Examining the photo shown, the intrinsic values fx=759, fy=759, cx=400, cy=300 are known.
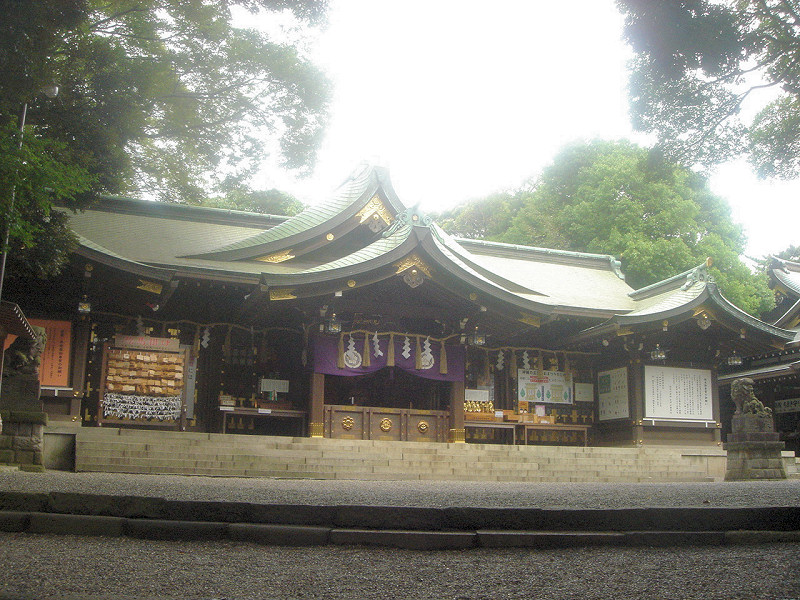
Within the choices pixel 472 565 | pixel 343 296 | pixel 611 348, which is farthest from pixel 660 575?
pixel 611 348

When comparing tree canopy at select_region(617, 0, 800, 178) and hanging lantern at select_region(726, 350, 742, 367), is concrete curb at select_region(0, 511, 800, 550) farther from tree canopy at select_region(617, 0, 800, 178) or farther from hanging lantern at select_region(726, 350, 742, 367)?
hanging lantern at select_region(726, 350, 742, 367)

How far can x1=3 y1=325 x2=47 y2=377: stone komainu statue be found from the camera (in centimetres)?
Answer: 1168

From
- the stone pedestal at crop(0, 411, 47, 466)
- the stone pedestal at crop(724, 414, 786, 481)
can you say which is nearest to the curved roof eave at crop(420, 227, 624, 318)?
the stone pedestal at crop(724, 414, 786, 481)

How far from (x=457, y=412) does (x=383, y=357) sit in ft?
7.02

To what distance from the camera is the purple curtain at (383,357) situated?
16609mm

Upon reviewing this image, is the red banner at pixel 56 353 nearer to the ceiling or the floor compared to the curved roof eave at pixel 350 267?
nearer to the floor

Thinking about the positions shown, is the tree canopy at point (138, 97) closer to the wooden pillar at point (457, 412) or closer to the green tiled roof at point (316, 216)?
the green tiled roof at point (316, 216)

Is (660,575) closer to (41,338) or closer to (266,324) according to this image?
(41,338)

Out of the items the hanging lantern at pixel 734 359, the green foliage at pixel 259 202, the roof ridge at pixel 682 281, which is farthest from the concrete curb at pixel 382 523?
the green foliage at pixel 259 202

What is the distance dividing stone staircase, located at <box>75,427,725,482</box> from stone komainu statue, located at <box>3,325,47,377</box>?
1.49m

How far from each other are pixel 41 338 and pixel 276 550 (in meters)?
8.16

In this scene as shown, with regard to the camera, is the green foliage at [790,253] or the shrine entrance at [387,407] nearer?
the shrine entrance at [387,407]

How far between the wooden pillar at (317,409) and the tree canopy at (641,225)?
54.2 feet

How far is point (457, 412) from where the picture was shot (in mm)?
17422
